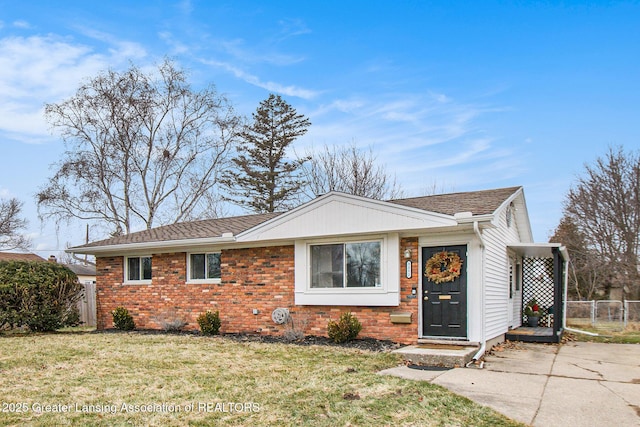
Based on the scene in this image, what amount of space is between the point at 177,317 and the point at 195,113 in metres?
15.5

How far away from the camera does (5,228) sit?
36.1 metres

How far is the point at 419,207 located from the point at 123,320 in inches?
355

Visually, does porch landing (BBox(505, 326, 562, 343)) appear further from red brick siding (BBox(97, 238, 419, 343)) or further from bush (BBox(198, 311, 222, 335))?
bush (BBox(198, 311, 222, 335))

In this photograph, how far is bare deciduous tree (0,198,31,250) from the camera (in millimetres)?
36188

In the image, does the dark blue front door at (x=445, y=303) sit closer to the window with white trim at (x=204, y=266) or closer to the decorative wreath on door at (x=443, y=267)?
the decorative wreath on door at (x=443, y=267)

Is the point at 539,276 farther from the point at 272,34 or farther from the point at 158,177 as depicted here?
the point at 158,177

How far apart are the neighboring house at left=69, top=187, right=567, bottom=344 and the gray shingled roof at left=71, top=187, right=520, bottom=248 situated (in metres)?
0.05

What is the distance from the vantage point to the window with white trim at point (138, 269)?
14.7 m

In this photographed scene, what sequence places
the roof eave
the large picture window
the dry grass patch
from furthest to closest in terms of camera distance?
the roof eave → the large picture window → the dry grass patch

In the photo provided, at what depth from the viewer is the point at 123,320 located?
1438 cm

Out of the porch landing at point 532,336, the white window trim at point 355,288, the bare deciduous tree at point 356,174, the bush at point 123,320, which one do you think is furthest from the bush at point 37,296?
the bare deciduous tree at point 356,174

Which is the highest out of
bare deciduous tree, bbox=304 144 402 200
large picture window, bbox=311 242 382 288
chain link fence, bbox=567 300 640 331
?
bare deciduous tree, bbox=304 144 402 200

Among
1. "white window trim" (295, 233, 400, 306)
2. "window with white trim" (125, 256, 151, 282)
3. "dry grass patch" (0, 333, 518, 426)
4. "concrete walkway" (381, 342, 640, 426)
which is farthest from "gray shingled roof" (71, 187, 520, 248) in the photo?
"dry grass patch" (0, 333, 518, 426)

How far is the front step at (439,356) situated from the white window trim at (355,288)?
1.49 meters
